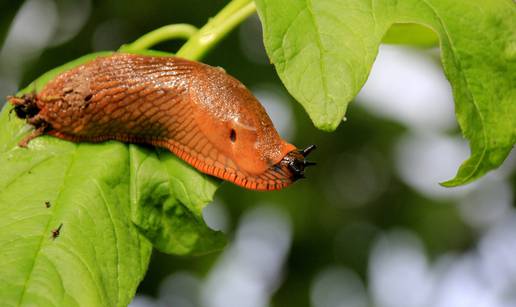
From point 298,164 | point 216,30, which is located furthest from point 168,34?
point 298,164

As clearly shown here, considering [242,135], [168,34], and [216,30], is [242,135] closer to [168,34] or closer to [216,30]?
[216,30]

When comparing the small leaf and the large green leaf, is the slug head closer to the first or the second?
the large green leaf

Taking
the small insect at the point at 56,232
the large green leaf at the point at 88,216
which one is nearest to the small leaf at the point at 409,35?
the large green leaf at the point at 88,216

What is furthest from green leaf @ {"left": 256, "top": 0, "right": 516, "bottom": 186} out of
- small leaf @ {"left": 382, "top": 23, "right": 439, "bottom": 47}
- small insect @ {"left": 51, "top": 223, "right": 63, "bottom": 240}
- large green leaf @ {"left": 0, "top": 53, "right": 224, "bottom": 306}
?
small insect @ {"left": 51, "top": 223, "right": 63, "bottom": 240}

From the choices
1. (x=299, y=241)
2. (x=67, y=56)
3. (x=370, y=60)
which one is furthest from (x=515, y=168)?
(x=370, y=60)

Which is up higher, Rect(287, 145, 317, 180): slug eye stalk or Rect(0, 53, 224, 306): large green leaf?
Rect(0, 53, 224, 306): large green leaf

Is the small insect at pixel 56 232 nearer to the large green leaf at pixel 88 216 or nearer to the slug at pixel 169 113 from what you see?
the large green leaf at pixel 88 216
